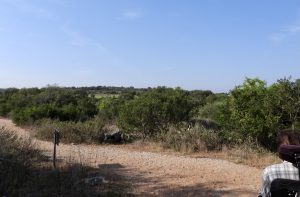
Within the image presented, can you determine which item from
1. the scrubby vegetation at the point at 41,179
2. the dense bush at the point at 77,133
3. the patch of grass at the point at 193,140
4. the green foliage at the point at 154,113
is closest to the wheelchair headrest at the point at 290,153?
the scrubby vegetation at the point at 41,179

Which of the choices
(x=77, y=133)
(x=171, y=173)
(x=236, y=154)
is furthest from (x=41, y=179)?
(x=77, y=133)

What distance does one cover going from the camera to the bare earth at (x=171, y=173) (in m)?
9.24

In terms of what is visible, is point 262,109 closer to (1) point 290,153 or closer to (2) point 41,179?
(2) point 41,179

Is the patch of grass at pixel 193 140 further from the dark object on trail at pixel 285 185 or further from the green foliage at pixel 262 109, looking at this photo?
the dark object on trail at pixel 285 185

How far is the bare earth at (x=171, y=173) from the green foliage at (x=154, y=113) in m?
2.50

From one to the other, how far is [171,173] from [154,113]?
5.97 metres

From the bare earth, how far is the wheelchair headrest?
4966mm

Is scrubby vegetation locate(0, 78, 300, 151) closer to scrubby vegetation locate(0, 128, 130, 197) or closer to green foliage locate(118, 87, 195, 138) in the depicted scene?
green foliage locate(118, 87, 195, 138)

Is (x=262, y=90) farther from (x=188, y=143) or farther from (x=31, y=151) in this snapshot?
(x=31, y=151)

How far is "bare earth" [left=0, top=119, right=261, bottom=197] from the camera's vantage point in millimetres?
9242

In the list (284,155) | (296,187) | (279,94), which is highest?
(279,94)

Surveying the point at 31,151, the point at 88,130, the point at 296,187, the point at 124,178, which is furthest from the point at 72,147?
the point at 296,187

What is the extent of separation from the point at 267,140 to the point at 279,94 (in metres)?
1.56

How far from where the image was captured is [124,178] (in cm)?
1030
